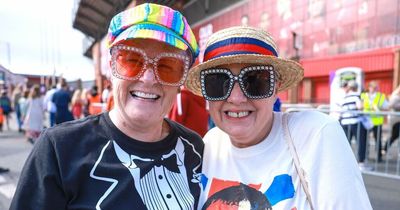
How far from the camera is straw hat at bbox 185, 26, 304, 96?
1.50 m

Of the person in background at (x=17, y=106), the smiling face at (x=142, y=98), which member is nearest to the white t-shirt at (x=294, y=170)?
the smiling face at (x=142, y=98)

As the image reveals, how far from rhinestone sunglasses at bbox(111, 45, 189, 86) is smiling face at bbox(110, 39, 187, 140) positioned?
2cm

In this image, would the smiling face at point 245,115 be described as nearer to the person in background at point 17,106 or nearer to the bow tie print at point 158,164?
the bow tie print at point 158,164

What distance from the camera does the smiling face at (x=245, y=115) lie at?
154 cm

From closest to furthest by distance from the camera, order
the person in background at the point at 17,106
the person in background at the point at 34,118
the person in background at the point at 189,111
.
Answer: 1. the person in background at the point at 189,111
2. the person in background at the point at 34,118
3. the person in background at the point at 17,106

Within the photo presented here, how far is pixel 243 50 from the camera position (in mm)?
1510

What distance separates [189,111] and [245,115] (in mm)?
2127

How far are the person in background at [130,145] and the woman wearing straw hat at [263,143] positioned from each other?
5.7 inches

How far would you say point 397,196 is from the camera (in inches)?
172

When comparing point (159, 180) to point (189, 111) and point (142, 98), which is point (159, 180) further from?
point (189, 111)

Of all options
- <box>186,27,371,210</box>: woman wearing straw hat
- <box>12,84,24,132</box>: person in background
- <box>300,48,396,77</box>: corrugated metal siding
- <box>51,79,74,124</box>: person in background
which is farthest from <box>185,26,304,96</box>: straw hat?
<box>300,48,396,77</box>: corrugated metal siding

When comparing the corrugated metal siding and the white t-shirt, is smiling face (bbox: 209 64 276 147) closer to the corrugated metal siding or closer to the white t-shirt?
the white t-shirt

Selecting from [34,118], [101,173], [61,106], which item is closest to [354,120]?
[101,173]

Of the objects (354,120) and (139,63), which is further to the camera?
(354,120)
